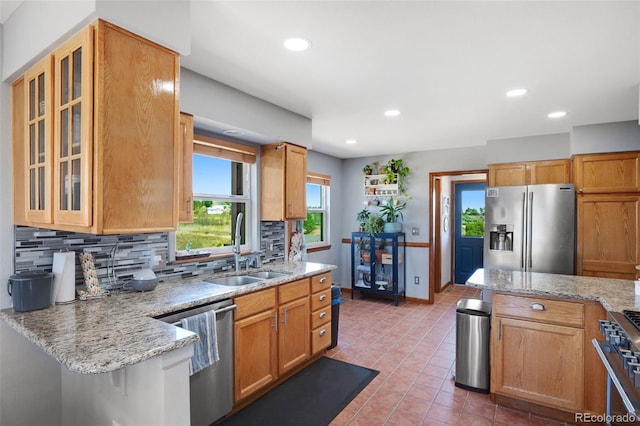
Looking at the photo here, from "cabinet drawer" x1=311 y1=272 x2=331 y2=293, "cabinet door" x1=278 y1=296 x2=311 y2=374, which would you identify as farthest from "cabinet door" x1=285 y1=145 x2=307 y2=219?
"cabinet door" x1=278 y1=296 x2=311 y2=374

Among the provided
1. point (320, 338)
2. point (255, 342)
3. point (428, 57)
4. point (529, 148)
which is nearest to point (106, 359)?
point (255, 342)

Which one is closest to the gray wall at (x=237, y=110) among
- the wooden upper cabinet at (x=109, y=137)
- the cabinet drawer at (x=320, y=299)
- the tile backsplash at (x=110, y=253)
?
the wooden upper cabinet at (x=109, y=137)

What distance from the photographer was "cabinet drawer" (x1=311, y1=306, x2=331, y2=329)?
3156mm

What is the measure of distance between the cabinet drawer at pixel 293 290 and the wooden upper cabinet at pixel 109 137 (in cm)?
124

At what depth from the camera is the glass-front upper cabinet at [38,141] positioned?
5.57ft

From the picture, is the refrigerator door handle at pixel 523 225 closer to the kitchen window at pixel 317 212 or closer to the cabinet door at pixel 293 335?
the cabinet door at pixel 293 335

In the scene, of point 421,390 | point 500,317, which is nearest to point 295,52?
point 500,317

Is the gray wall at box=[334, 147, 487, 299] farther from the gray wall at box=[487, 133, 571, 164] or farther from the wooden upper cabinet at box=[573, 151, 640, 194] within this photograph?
the wooden upper cabinet at box=[573, 151, 640, 194]

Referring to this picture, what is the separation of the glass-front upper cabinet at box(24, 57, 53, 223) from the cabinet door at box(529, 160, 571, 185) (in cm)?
473

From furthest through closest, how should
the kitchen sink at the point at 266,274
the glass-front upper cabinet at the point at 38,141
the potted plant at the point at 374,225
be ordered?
the potted plant at the point at 374,225 < the kitchen sink at the point at 266,274 < the glass-front upper cabinet at the point at 38,141

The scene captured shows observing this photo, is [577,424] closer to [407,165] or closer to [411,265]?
[411,265]

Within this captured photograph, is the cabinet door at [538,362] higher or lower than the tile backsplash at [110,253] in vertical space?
lower

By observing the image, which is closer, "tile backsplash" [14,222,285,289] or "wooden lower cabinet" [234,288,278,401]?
"tile backsplash" [14,222,285,289]

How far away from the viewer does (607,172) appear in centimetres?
371
